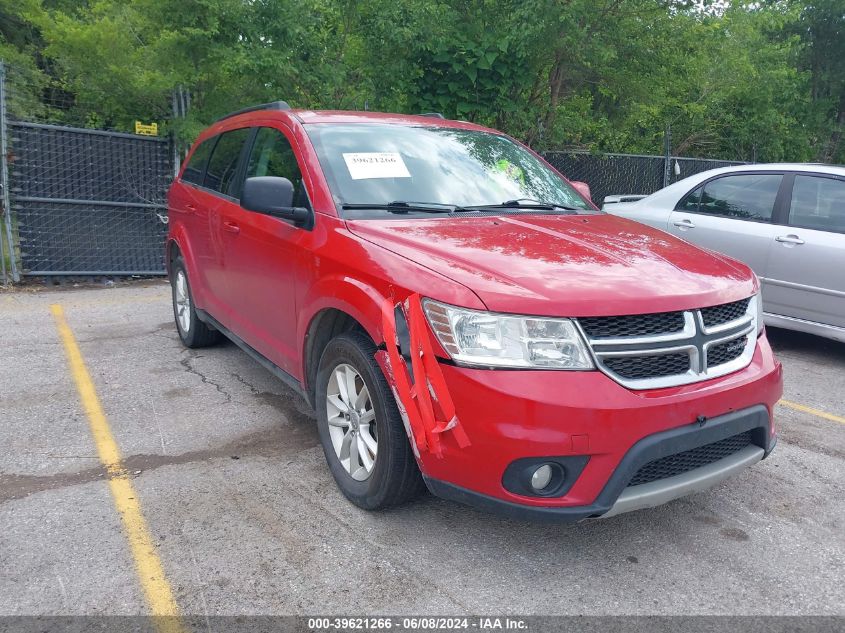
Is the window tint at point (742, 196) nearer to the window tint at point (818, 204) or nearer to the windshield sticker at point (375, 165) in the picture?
the window tint at point (818, 204)

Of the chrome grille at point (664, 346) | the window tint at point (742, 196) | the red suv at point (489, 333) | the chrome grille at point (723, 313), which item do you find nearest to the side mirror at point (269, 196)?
the red suv at point (489, 333)

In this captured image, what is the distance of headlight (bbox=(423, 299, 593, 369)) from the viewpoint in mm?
2615

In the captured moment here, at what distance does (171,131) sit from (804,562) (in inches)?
339

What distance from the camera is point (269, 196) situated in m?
3.50

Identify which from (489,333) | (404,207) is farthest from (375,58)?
(489,333)

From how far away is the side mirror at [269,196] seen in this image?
3500 mm

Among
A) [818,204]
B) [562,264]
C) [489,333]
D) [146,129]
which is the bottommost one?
[489,333]

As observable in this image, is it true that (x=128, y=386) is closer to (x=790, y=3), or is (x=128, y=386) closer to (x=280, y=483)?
(x=280, y=483)

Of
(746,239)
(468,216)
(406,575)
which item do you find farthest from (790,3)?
(406,575)

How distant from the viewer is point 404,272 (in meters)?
2.91

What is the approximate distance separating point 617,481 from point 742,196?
482 cm

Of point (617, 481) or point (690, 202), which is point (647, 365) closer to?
point (617, 481)

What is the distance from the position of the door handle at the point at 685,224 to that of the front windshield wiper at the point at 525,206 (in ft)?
9.72

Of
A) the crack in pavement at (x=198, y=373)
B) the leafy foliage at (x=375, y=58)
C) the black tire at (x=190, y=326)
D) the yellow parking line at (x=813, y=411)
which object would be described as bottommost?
the crack in pavement at (x=198, y=373)
